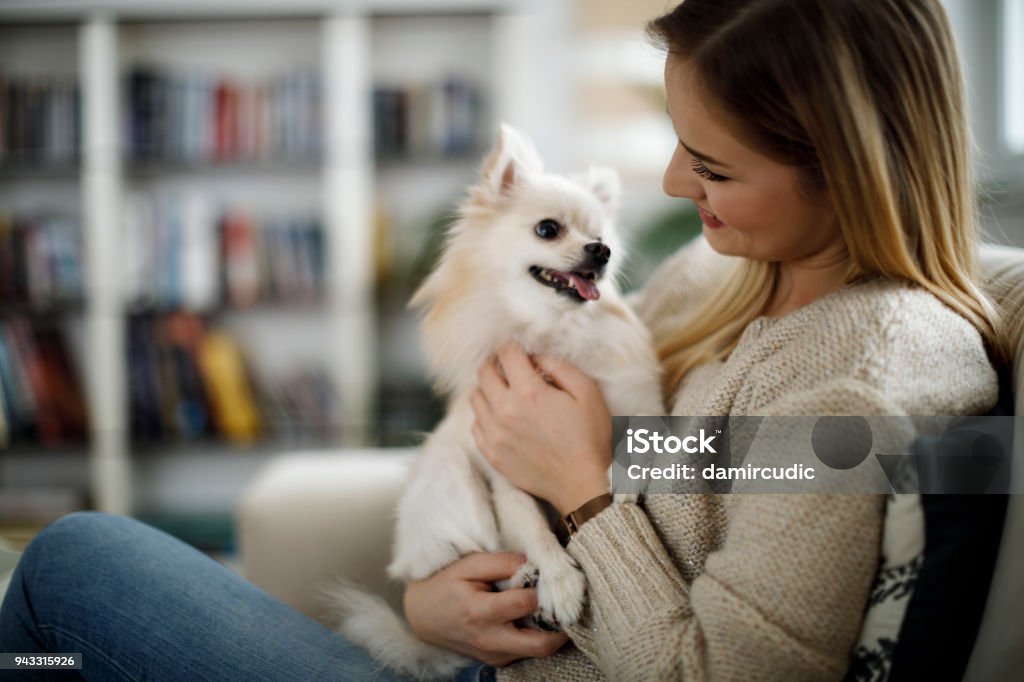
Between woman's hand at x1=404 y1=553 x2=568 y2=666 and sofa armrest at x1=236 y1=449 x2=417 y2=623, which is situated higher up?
woman's hand at x1=404 y1=553 x2=568 y2=666

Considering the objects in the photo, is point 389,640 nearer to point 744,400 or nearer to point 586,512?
point 586,512

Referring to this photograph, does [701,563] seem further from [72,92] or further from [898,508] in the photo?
[72,92]

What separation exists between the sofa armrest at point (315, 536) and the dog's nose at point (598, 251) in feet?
1.87

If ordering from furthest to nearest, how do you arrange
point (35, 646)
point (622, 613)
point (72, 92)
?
point (72, 92) < point (35, 646) < point (622, 613)

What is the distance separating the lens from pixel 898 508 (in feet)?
2.22

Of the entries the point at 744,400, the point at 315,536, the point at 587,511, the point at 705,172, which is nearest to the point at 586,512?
the point at 587,511

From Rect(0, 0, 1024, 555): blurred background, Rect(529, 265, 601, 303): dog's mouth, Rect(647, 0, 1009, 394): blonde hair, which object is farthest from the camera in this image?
Rect(0, 0, 1024, 555): blurred background

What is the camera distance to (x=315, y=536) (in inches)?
56.7

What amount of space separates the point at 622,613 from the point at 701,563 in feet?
0.38

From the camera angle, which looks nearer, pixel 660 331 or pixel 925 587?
pixel 925 587

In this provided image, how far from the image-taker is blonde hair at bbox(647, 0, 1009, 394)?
0.78m

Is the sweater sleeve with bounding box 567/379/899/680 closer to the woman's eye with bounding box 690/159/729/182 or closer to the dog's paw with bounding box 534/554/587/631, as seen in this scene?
the dog's paw with bounding box 534/554/587/631

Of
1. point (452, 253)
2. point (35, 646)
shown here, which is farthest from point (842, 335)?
point (35, 646)

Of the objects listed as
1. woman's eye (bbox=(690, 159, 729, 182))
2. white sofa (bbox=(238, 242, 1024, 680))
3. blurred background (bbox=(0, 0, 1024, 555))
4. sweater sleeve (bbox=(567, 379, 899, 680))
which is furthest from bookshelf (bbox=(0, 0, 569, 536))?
sweater sleeve (bbox=(567, 379, 899, 680))
